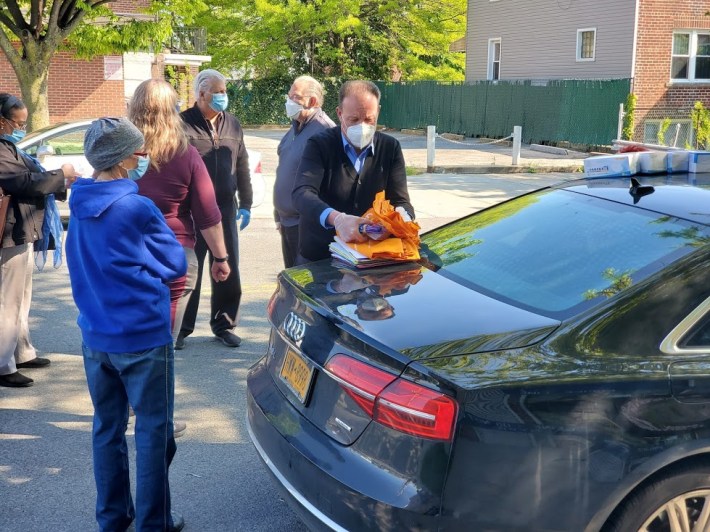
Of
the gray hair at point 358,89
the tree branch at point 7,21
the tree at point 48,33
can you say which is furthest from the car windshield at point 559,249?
the tree branch at point 7,21

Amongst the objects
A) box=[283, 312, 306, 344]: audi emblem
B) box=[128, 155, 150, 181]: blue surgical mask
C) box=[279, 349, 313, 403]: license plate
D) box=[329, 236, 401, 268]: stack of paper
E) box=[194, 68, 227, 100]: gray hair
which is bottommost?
box=[279, 349, 313, 403]: license plate

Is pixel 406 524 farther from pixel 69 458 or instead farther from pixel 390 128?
pixel 390 128

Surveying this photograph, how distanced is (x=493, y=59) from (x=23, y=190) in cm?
3121

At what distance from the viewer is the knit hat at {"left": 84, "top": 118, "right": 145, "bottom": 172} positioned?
3.30 metres

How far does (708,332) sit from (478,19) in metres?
33.9

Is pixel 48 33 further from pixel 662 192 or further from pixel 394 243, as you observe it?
pixel 662 192

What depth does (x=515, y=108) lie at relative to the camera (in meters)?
30.0

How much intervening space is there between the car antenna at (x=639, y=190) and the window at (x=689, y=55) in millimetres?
24123

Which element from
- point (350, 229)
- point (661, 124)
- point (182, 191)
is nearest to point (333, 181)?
point (350, 229)

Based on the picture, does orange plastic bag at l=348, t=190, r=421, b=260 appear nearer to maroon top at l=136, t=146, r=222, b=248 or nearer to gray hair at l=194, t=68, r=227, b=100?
maroon top at l=136, t=146, r=222, b=248

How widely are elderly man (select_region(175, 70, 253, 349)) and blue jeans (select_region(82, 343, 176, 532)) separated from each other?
220cm

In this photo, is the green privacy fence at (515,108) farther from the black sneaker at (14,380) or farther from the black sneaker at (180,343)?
the black sneaker at (14,380)

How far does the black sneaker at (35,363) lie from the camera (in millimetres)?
5898

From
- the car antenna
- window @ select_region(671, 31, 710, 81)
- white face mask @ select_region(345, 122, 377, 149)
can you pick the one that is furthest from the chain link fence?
the car antenna
